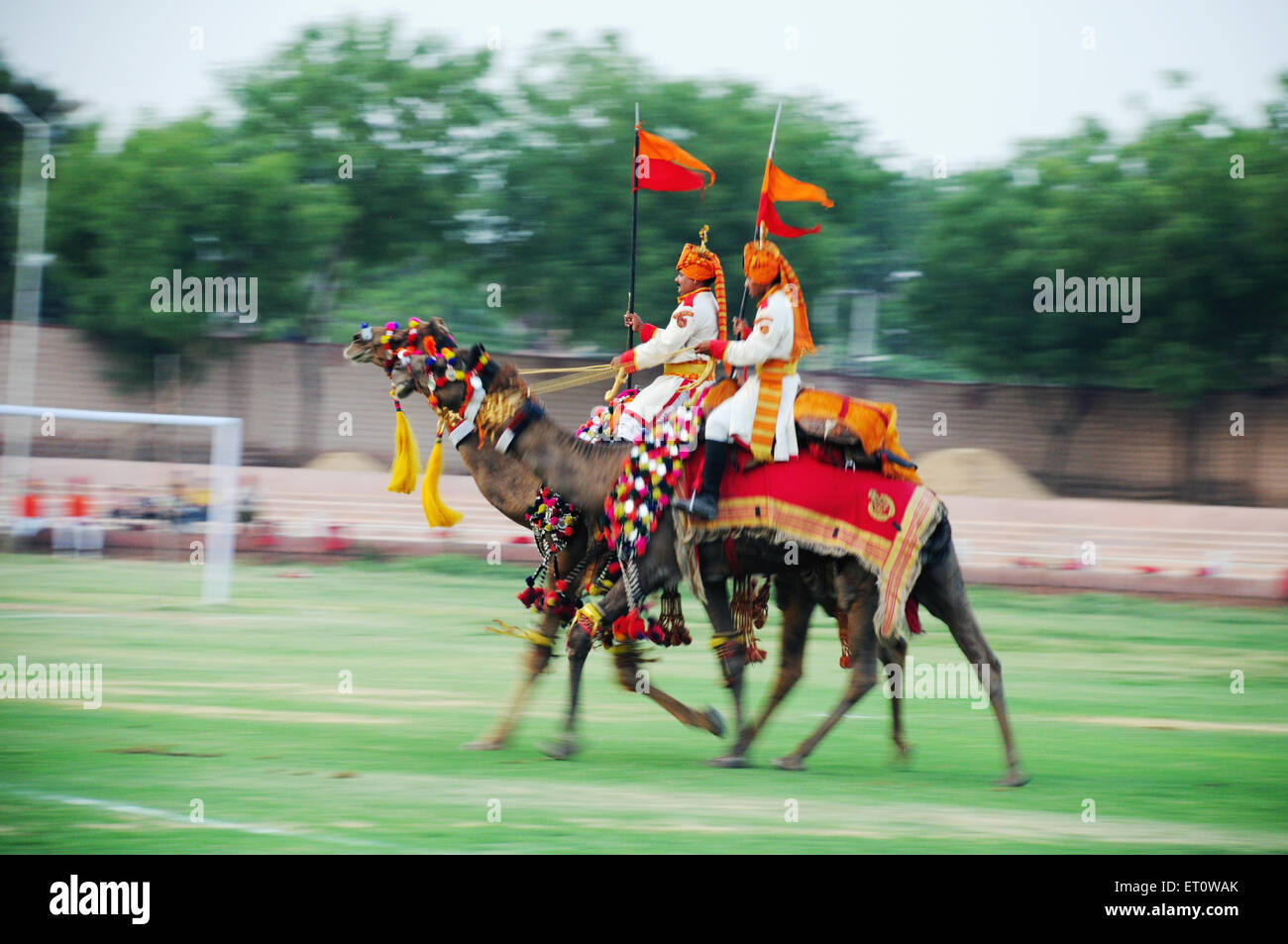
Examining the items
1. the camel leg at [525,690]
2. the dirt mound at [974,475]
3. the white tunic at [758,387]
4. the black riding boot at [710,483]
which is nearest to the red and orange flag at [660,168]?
the white tunic at [758,387]

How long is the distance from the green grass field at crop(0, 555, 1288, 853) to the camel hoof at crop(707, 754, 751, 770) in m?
0.09

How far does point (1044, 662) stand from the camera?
46.4 ft

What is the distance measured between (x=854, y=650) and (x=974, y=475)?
25744mm

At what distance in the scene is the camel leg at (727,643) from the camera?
27.9 ft

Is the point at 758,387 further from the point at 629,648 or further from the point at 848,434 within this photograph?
the point at 629,648

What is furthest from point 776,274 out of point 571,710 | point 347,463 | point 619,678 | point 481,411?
point 347,463

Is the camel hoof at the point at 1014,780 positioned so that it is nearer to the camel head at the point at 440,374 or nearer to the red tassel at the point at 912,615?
the red tassel at the point at 912,615

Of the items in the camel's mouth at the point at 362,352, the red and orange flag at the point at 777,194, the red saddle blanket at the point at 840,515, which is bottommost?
the red saddle blanket at the point at 840,515

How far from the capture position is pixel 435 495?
345 inches

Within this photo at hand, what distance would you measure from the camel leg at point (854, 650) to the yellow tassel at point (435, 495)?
224 centimetres

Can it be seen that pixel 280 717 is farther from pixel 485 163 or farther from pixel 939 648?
pixel 485 163

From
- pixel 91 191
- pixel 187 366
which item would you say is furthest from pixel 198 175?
pixel 187 366

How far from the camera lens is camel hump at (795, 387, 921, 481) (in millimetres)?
8250

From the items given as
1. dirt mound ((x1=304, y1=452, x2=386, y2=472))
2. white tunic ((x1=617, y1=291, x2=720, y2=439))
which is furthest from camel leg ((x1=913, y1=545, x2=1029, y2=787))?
dirt mound ((x1=304, y1=452, x2=386, y2=472))
